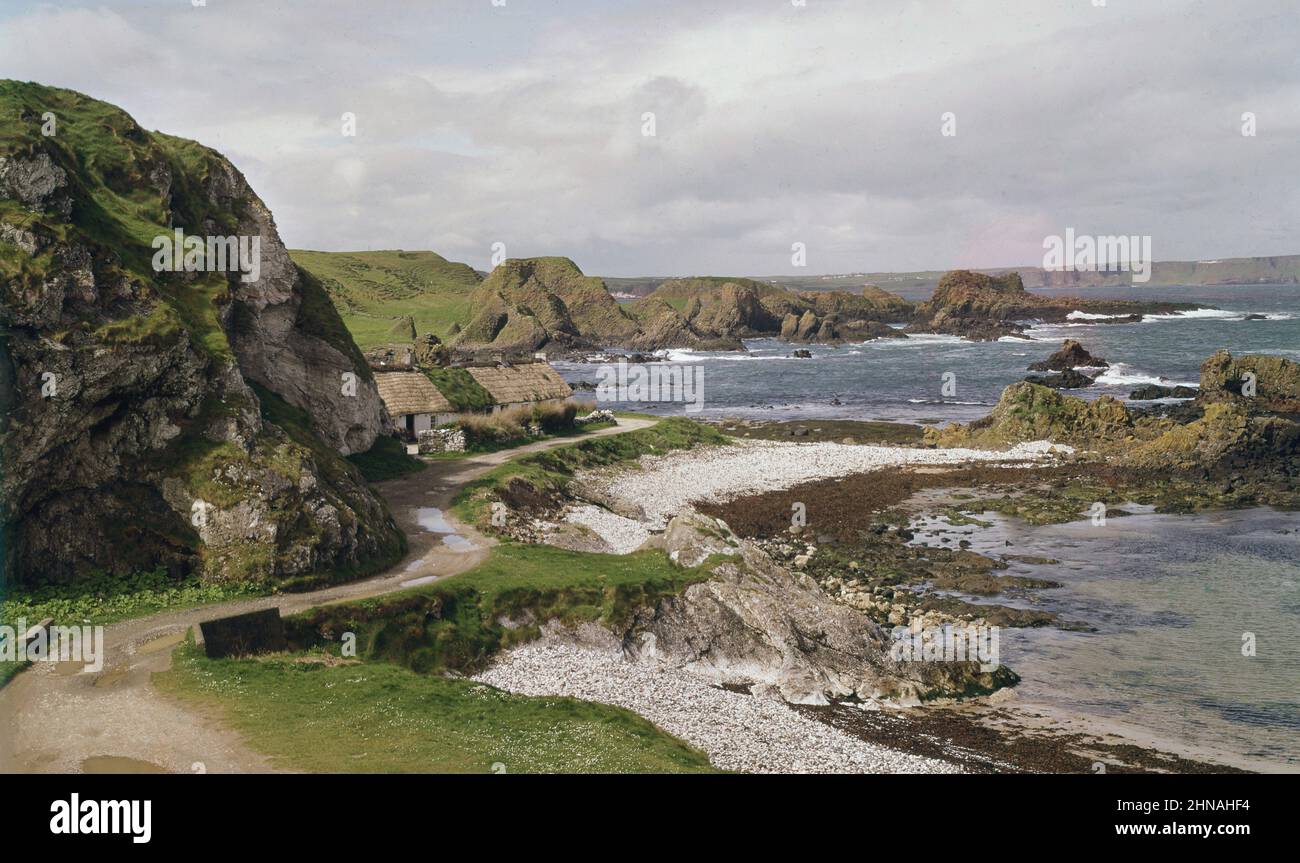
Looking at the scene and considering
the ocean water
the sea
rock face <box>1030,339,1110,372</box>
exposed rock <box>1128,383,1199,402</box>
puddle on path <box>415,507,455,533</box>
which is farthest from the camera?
rock face <box>1030,339,1110,372</box>

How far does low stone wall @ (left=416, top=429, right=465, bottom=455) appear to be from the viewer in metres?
52.4

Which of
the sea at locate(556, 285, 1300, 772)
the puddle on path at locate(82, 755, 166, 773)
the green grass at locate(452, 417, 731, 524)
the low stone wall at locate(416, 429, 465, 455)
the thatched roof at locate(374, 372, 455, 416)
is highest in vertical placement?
the thatched roof at locate(374, 372, 455, 416)

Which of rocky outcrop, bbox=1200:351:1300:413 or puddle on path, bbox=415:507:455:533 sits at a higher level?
rocky outcrop, bbox=1200:351:1300:413

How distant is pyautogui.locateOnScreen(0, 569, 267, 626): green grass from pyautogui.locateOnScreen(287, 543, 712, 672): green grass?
3391 millimetres

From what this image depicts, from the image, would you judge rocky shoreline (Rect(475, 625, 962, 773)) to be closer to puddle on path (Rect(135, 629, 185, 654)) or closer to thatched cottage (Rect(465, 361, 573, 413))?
puddle on path (Rect(135, 629, 185, 654))

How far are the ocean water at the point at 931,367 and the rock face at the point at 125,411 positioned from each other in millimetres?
63207

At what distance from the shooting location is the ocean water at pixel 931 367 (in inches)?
3713

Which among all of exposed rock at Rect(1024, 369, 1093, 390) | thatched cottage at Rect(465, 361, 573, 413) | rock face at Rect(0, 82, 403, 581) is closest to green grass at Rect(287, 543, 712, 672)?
rock face at Rect(0, 82, 403, 581)

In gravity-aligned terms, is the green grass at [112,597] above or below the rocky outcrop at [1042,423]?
below

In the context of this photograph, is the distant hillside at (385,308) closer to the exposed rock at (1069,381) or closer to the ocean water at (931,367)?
the ocean water at (931,367)

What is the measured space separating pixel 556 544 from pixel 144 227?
18667mm

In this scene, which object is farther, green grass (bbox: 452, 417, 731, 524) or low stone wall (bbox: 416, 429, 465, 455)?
low stone wall (bbox: 416, 429, 465, 455)

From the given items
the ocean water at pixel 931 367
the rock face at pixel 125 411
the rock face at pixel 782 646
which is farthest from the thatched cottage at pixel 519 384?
the rock face at pixel 782 646

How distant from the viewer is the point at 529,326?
549 feet
